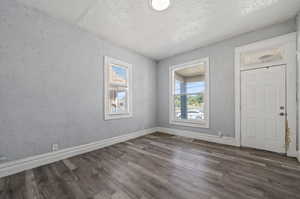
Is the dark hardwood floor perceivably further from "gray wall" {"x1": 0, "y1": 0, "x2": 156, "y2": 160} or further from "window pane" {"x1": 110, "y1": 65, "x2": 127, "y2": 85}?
"window pane" {"x1": 110, "y1": 65, "x2": 127, "y2": 85}

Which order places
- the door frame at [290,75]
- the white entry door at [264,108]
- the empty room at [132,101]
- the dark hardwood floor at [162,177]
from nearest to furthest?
the dark hardwood floor at [162,177] → the empty room at [132,101] → the door frame at [290,75] → the white entry door at [264,108]

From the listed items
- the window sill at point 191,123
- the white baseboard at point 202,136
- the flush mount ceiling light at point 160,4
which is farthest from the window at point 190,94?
the flush mount ceiling light at point 160,4

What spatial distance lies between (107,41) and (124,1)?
1.29m

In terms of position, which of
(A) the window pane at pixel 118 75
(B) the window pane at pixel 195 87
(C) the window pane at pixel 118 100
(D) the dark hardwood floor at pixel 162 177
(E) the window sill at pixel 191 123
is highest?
(A) the window pane at pixel 118 75

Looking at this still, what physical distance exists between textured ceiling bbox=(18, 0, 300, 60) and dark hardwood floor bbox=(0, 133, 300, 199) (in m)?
2.70

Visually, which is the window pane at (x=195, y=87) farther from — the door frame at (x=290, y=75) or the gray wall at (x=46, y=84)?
the gray wall at (x=46, y=84)

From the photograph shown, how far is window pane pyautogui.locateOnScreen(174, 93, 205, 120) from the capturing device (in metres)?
3.51

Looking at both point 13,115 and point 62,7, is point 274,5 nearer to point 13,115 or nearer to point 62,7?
point 62,7

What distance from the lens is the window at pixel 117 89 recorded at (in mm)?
2957

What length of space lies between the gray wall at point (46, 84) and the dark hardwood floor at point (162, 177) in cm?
51

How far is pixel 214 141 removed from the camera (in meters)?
3.07

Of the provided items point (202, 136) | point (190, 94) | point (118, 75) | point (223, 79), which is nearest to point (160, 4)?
point (118, 75)

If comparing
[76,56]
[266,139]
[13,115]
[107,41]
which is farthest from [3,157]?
[266,139]

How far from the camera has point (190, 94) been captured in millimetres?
3758
